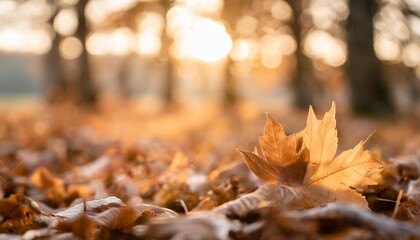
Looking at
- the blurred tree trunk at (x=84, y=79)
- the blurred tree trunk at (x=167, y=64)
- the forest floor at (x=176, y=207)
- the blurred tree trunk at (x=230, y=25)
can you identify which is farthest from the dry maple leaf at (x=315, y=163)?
the blurred tree trunk at (x=167, y=64)

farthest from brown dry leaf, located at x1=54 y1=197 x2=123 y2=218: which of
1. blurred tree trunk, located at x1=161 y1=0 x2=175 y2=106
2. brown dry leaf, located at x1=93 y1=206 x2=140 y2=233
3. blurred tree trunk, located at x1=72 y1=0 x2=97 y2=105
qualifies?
blurred tree trunk, located at x1=161 y1=0 x2=175 y2=106

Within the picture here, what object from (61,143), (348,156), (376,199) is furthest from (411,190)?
(61,143)

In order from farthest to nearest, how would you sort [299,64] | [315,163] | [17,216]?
[299,64] < [17,216] < [315,163]

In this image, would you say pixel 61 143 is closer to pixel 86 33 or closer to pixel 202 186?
pixel 202 186

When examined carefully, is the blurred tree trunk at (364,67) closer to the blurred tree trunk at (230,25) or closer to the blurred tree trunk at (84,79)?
the blurred tree trunk at (84,79)

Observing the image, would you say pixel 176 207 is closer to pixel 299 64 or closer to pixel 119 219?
pixel 119 219

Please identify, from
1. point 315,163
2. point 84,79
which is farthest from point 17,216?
point 84,79

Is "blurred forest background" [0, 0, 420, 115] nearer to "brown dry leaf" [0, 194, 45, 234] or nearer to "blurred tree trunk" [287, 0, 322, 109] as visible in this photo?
"blurred tree trunk" [287, 0, 322, 109]
